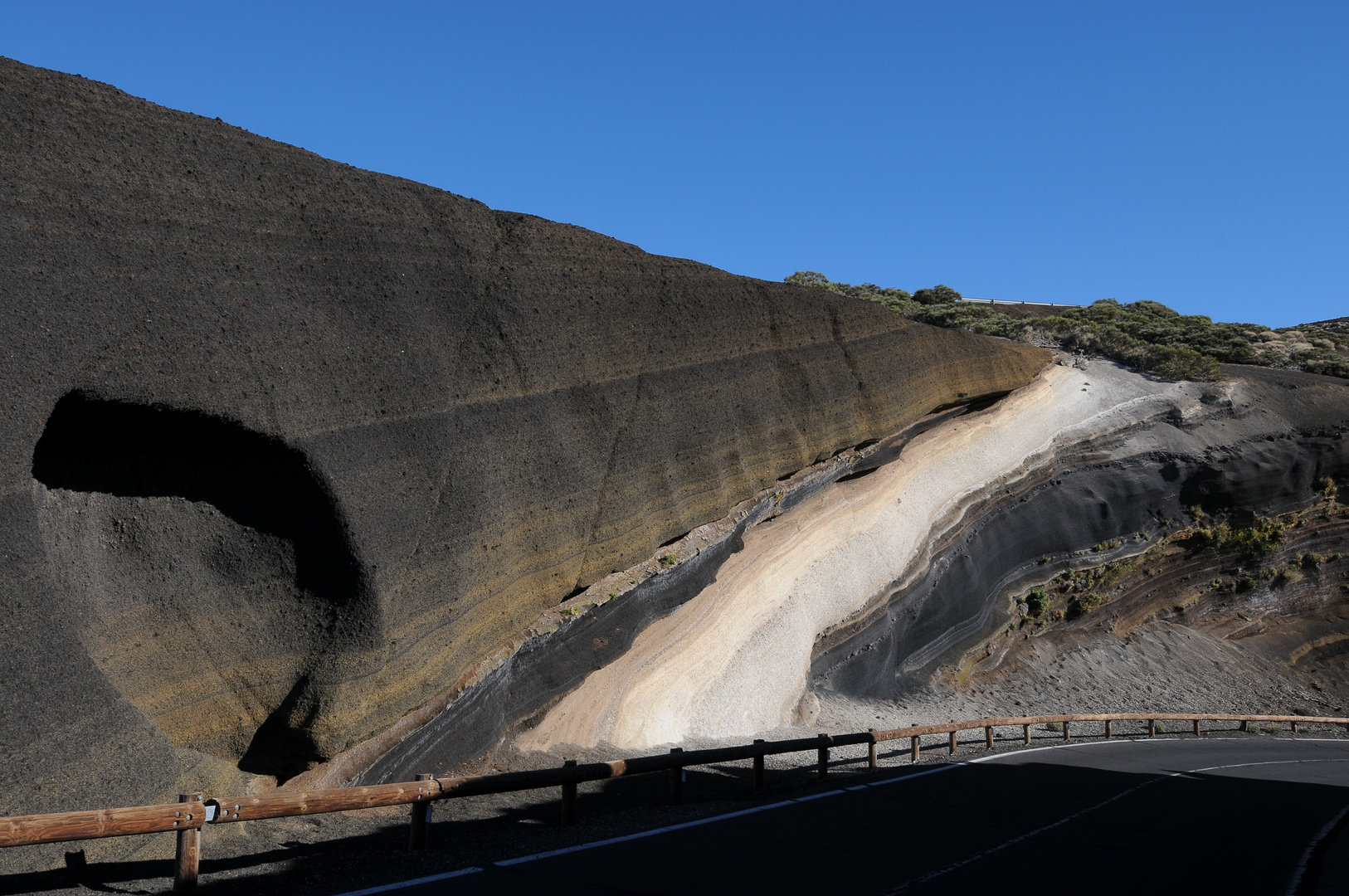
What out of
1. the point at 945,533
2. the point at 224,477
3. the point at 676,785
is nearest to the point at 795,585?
the point at 945,533

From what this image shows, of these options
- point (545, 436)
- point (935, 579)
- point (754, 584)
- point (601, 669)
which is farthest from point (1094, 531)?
point (545, 436)

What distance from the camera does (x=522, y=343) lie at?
11297 mm

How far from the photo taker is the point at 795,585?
1642 centimetres

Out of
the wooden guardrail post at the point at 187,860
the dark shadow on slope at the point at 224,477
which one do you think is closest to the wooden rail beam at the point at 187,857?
the wooden guardrail post at the point at 187,860

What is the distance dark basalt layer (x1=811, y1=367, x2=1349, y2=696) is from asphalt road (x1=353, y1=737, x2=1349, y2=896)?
22.0ft

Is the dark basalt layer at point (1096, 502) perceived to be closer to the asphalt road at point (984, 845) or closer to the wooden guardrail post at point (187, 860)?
the asphalt road at point (984, 845)

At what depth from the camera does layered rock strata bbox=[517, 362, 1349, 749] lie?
46.3 feet

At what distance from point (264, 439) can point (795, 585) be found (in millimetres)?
10205

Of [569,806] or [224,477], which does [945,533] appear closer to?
[569,806]

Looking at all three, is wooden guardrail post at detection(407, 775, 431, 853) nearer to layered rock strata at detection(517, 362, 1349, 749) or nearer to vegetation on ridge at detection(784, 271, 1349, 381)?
layered rock strata at detection(517, 362, 1349, 749)

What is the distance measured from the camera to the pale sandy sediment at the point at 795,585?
13180mm

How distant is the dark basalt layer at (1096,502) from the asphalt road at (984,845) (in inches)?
263

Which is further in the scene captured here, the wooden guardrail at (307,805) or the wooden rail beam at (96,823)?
the wooden guardrail at (307,805)

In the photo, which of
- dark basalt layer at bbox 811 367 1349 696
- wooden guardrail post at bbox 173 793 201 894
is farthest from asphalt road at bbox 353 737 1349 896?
dark basalt layer at bbox 811 367 1349 696
